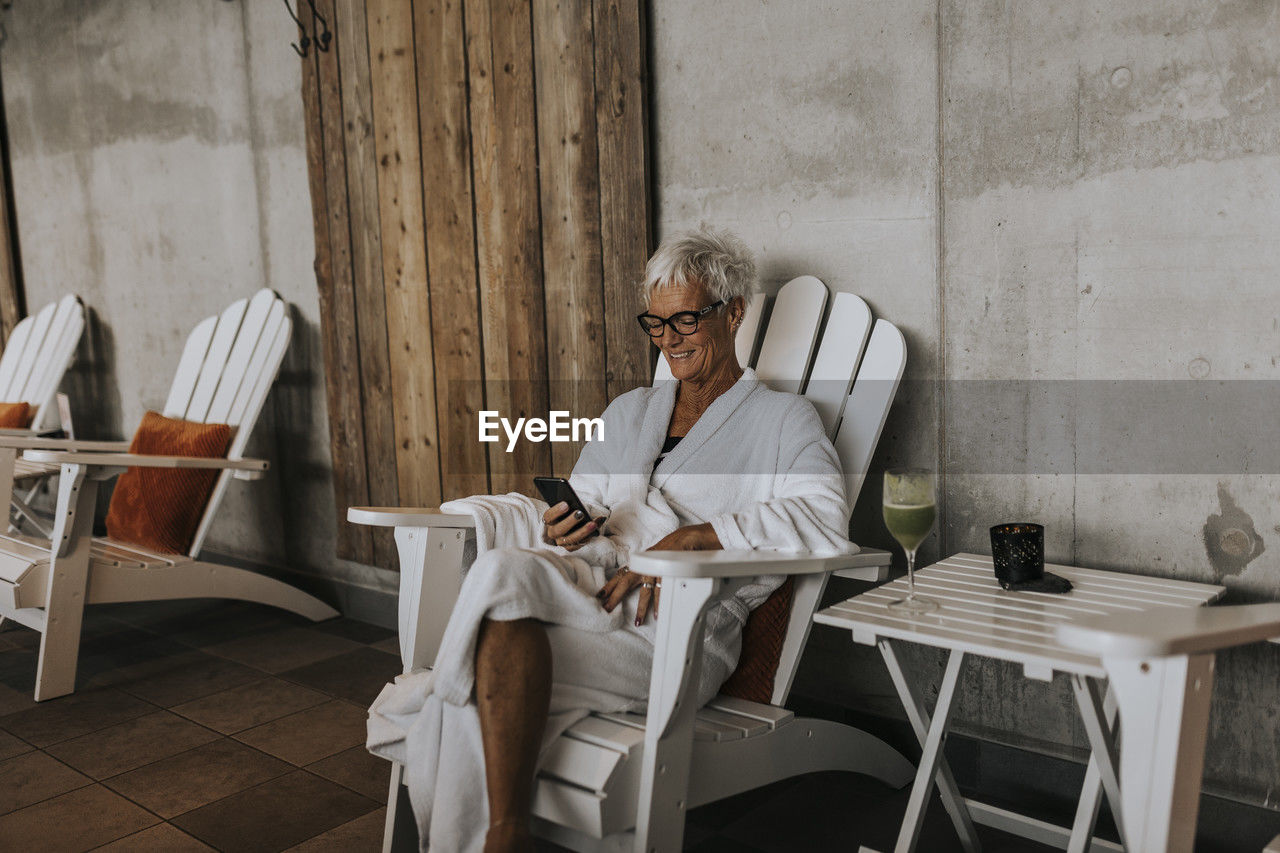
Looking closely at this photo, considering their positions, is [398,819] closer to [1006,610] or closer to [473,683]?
[473,683]

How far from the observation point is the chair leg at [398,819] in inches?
73.9

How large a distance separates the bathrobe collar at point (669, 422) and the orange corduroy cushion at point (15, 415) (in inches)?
137

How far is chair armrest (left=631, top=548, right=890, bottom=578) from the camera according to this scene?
4.91 ft

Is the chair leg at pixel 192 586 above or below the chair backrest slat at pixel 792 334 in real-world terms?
below

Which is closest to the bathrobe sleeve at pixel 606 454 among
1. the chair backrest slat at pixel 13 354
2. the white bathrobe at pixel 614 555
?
the white bathrobe at pixel 614 555

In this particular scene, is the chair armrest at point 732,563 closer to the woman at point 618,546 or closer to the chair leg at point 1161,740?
the woman at point 618,546

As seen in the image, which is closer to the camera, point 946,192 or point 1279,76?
point 1279,76

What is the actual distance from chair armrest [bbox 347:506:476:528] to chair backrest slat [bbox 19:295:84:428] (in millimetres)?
3133

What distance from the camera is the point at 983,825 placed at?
2.07m

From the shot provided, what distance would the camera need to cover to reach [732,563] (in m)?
1.52

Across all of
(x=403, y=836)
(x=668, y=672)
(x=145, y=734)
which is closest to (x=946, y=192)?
(x=668, y=672)

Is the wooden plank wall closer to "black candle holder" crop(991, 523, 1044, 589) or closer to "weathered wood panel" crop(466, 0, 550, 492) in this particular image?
"weathered wood panel" crop(466, 0, 550, 492)

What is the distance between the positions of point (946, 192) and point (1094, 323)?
42 cm

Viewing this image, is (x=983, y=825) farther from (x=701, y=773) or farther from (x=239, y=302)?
(x=239, y=302)
